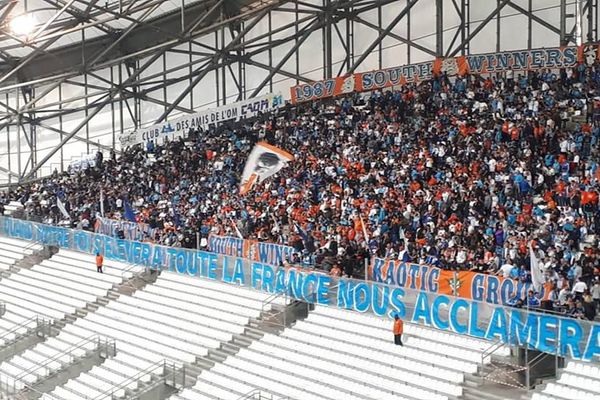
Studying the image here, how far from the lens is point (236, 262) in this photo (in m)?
26.6

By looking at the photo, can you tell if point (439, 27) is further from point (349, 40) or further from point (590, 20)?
point (590, 20)

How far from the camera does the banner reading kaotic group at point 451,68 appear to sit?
3209 centimetres

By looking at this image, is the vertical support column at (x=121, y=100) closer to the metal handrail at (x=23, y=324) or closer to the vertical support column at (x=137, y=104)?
the vertical support column at (x=137, y=104)

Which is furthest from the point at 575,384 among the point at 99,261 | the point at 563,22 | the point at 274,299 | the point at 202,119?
the point at 202,119

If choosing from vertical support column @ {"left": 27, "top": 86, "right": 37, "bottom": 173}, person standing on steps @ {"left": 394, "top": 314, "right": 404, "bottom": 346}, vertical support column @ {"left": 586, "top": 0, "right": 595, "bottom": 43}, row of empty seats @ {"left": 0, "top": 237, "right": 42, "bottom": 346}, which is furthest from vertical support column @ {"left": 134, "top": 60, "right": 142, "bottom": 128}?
person standing on steps @ {"left": 394, "top": 314, "right": 404, "bottom": 346}

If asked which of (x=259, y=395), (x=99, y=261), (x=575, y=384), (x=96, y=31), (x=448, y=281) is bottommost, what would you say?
(x=259, y=395)

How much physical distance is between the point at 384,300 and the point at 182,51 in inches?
1134

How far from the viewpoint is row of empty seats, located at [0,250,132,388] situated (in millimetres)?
27469

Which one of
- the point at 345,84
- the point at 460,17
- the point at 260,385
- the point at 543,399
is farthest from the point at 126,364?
the point at 460,17

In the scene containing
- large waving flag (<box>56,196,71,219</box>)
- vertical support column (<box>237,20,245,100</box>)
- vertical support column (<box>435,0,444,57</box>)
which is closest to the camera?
large waving flag (<box>56,196,71,219</box>)

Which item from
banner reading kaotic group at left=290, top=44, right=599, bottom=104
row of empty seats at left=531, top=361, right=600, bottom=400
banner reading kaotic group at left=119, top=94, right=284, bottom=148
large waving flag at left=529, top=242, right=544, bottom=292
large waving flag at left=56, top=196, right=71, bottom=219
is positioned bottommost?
row of empty seats at left=531, top=361, right=600, bottom=400

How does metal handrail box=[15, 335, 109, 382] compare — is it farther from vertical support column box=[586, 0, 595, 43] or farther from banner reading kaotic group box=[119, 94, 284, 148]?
vertical support column box=[586, 0, 595, 43]

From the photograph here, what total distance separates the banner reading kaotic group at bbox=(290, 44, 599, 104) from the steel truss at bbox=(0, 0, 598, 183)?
2.31 metres

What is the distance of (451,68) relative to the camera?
116 ft
